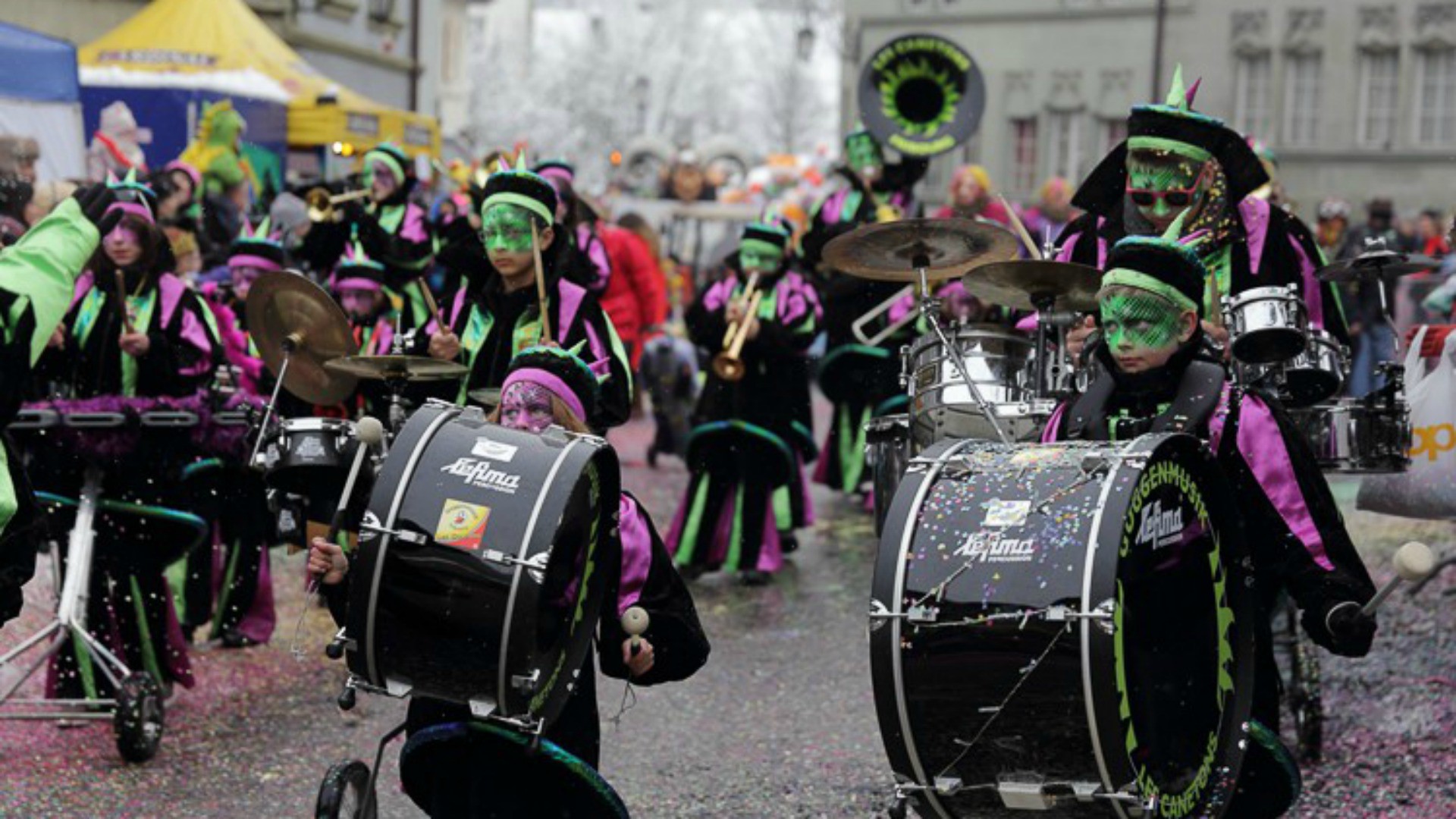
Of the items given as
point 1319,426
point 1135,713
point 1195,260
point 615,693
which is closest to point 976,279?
point 1195,260

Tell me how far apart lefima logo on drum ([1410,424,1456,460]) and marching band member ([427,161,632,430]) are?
8.89 ft

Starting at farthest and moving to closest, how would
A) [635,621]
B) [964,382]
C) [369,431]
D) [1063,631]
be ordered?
[964,382]
[369,431]
[635,621]
[1063,631]

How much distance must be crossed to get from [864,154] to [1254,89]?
1189 inches

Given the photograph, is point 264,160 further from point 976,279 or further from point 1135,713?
point 1135,713

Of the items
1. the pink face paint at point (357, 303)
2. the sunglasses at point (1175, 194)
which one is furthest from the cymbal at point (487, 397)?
the pink face paint at point (357, 303)

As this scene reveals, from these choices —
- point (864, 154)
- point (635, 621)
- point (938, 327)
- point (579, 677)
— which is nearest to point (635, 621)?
point (635, 621)

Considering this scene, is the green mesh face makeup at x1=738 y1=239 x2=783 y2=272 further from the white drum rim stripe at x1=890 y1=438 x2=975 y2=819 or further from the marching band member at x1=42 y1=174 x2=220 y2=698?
the white drum rim stripe at x1=890 y1=438 x2=975 y2=819

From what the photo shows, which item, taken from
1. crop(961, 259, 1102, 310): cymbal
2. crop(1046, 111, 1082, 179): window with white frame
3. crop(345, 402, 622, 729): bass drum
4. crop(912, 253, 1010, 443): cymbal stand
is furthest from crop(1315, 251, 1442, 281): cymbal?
crop(1046, 111, 1082, 179): window with white frame

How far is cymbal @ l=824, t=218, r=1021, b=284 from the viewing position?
684 cm

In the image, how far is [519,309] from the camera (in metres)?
6.88

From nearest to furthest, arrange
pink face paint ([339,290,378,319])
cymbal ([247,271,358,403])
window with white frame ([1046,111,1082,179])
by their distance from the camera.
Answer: cymbal ([247,271,358,403]) → pink face paint ([339,290,378,319]) → window with white frame ([1046,111,1082,179])

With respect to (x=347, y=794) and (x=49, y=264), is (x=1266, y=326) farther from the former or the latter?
(x=49, y=264)

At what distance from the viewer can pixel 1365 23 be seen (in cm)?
3922

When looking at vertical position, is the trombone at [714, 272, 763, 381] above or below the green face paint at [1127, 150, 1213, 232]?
below
